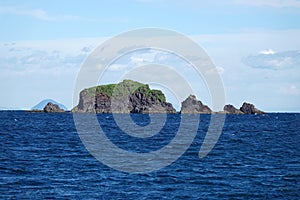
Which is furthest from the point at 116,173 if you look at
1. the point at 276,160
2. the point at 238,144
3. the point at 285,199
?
the point at 238,144

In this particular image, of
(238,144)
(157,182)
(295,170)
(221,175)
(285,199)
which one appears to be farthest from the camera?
(238,144)

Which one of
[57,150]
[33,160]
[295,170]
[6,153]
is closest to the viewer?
[295,170]

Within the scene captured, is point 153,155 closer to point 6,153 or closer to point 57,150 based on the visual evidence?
point 57,150

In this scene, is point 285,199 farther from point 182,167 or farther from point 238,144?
point 238,144

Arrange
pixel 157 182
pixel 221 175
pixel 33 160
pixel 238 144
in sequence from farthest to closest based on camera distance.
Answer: pixel 238 144 < pixel 33 160 < pixel 221 175 < pixel 157 182

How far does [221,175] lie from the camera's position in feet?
167

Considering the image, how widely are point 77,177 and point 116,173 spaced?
4518mm

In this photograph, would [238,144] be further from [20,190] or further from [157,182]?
[20,190]

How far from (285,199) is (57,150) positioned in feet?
127

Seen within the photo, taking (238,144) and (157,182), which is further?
(238,144)

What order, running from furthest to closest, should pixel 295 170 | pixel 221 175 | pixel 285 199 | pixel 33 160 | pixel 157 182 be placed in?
pixel 33 160, pixel 295 170, pixel 221 175, pixel 157 182, pixel 285 199

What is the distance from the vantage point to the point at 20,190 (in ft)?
136

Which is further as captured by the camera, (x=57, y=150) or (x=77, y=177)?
(x=57, y=150)

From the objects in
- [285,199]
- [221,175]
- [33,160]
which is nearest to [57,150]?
[33,160]
